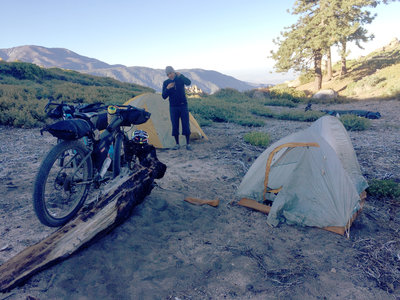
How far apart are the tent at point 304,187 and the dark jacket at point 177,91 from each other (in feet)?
12.3

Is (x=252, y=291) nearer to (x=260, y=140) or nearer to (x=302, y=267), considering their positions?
(x=302, y=267)

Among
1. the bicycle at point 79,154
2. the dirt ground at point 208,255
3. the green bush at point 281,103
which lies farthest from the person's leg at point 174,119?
the green bush at point 281,103

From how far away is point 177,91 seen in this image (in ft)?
24.3

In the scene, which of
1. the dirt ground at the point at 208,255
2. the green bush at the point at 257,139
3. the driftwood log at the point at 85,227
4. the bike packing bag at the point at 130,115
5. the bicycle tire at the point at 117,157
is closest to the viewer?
the driftwood log at the point at 85,227

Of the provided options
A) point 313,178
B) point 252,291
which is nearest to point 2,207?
point 252,291

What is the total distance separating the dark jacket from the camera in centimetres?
737

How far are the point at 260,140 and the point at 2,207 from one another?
22.1ft

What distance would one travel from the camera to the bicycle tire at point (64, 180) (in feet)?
9.31

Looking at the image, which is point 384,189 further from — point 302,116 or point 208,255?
point 302,116

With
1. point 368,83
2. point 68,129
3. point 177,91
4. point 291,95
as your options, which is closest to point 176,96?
point 177,91

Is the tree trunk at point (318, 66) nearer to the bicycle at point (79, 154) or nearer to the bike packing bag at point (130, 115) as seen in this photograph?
the bike packing bag at point (130, 115)

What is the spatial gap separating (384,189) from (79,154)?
5.43m

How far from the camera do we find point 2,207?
12.3 feet

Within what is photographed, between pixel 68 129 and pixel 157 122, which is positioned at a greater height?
pixel 68 129
